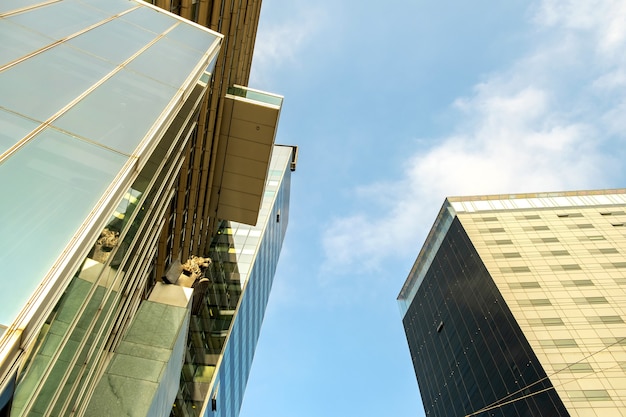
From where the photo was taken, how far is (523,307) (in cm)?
4991

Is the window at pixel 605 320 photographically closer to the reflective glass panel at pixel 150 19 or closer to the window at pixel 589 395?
the window at pixel 589 395

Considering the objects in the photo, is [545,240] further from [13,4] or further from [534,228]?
[13,4]

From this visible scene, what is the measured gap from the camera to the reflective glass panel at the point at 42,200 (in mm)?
4668

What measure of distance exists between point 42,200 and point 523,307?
54918 mm

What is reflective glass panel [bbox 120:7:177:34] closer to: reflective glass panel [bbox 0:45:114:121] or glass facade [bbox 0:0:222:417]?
glass facade [bbox 0:0:222:417]

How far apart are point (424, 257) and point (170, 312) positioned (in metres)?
72.0

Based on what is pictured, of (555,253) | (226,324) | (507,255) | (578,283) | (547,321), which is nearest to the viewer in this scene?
(226,324)

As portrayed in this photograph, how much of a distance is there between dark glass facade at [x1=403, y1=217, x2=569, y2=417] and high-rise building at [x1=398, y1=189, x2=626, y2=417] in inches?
6.1

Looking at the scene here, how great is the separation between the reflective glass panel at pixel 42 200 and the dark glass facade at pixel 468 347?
4599 centimetres

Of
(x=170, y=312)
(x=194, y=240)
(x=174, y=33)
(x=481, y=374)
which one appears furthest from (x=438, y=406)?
(x=174, y=33)

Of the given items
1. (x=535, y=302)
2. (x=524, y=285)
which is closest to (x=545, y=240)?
(x=524, y=285)

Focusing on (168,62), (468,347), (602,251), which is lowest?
(168,62)

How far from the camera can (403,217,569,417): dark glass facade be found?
43.3m

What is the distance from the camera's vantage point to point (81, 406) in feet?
33.1
